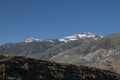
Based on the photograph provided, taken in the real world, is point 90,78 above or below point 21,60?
below

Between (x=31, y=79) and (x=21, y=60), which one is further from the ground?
(x=21, y=60)

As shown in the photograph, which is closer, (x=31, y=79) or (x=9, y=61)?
(x=31, y=79)

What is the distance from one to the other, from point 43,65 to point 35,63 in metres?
1.30

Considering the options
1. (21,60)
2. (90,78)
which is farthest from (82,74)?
(21,60)

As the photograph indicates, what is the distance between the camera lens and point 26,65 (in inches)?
1836

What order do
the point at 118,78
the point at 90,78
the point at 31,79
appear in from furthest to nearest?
the point at 118,78 < the point at 90,78 < the point at 31,79

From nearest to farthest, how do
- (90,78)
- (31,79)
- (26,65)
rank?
(31,79), (26,65), (90,78)

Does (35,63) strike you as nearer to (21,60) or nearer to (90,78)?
(21,60)

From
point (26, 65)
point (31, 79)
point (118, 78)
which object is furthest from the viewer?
point (118, 78)

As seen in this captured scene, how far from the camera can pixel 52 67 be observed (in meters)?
50.8

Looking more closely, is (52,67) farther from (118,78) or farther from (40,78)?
(118,78)

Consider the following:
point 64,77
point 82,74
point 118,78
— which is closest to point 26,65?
point 64,77

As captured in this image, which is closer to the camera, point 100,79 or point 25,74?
point 25,74

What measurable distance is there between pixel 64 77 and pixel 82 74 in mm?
5647
